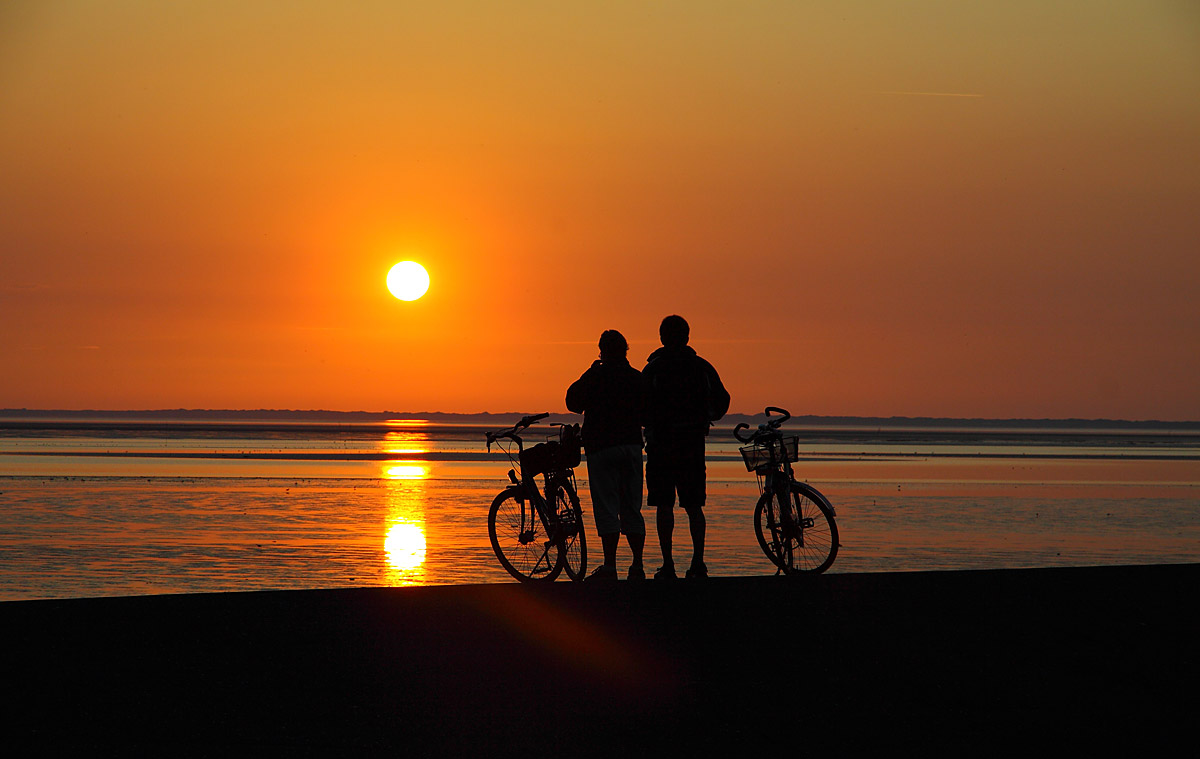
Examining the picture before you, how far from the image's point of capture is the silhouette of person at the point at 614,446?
31.1 feet

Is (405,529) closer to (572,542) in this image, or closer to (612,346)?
(572,542)

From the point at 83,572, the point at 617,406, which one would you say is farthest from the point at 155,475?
the point at 617,406

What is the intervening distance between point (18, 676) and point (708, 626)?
151 inches

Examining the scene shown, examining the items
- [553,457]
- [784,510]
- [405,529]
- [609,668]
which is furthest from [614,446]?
[405,529]

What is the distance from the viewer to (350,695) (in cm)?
528

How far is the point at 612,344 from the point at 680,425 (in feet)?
2.98

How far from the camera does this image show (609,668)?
5898mm

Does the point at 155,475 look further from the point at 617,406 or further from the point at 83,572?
the point at 617,406

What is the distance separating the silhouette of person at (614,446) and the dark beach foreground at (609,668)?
1.16 meters

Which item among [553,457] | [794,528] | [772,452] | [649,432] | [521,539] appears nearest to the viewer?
[649,432]

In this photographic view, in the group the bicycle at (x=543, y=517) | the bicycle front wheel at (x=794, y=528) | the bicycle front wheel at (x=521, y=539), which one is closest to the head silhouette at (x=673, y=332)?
the bicycle at (x=543, y=517)

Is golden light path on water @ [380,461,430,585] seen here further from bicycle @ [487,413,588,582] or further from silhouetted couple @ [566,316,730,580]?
silhouetted couple @ [566,316,730,580]

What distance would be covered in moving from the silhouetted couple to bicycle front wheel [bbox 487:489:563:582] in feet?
3.10

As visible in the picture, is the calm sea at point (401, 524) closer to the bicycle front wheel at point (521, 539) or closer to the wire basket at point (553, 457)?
the bicycle front wheel at point (521, 539)
